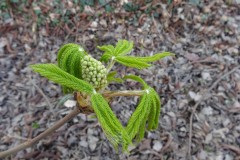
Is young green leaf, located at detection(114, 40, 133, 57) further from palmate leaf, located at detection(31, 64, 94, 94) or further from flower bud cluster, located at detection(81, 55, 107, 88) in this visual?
palmate leaf, located at detection(31, 64, 94, 94)

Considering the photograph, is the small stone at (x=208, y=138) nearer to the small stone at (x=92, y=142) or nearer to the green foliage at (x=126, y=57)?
the small stone at (x=92, y=142)

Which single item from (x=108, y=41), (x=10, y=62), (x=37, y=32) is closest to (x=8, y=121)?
(x=10, y=62)

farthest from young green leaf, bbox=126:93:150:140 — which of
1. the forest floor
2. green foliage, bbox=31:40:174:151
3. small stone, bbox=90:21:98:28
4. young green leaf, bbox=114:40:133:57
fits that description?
small stone, bbox=90:21:98:28

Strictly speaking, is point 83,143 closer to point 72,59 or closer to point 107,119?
point 72,59

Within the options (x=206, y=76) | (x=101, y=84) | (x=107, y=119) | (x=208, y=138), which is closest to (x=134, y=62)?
(x=101, y=84)

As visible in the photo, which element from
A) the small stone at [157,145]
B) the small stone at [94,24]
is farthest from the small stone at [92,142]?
the small stone at [94,24]
